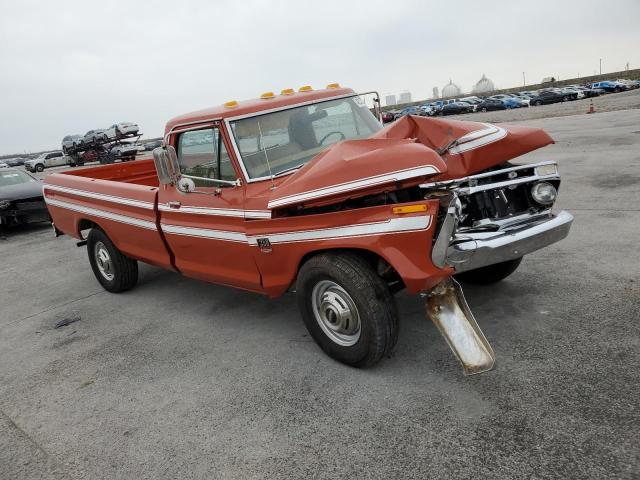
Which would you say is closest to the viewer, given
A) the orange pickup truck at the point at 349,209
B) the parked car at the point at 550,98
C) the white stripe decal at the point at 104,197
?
the orange pickup truck at the point at 349,209

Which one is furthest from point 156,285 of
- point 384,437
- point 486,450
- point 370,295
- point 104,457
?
point 486,450

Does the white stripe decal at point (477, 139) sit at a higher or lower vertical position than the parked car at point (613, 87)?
higher

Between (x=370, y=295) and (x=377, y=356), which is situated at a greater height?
(x=370, y=295)

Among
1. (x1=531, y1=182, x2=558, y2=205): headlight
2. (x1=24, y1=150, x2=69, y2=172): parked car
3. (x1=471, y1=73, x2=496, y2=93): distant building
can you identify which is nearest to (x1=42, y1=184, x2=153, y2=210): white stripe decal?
(x1=531, y1=182, x2=558, y2=205): headlight

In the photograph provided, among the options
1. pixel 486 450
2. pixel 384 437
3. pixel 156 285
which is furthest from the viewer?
pixel 156 285

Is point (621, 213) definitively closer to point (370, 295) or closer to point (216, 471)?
point (370, 295)

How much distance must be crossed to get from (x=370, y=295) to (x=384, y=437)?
0.90m

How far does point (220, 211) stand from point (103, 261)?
2.81 meters

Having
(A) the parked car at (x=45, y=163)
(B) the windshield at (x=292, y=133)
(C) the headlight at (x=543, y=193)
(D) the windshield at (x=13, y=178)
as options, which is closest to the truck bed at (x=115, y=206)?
(B) the windshield at (x=292, y=133)

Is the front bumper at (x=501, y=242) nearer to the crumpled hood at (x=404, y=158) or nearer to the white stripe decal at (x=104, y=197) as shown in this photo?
the crumpled hood at (x=404, y=158)

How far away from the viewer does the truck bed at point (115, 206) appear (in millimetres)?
5258

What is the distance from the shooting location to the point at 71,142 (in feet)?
Result: 125

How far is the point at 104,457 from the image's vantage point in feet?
10.3

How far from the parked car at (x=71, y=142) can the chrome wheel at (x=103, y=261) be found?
3334cm
